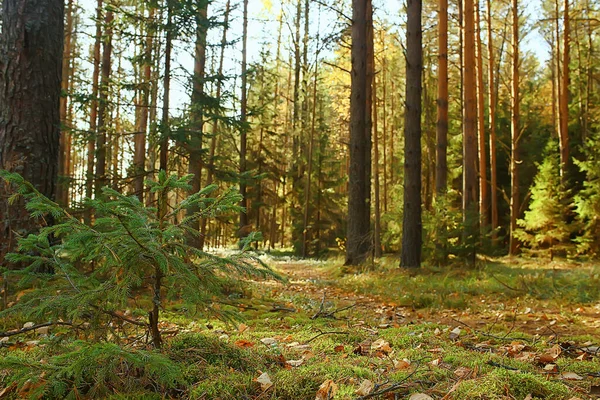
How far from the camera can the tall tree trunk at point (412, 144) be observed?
1099 cm

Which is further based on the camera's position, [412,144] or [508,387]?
[412,144]

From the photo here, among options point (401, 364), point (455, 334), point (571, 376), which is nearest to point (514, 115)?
point (455, 334)

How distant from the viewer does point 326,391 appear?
2.19m

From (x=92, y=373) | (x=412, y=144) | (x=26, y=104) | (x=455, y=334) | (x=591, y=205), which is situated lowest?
(x=455, y=334)

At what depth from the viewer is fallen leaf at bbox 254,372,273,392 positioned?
2.26 metres

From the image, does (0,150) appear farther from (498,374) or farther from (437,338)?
(498,374)

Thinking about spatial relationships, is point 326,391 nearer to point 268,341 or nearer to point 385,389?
point 385,389

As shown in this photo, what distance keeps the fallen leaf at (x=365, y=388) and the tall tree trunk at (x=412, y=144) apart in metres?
8.93

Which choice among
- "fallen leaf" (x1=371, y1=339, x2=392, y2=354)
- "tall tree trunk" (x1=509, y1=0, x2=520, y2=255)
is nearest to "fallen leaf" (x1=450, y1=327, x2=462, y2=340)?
"fallen leaf" (x1=371, y1=339, x2=392, y2=354)

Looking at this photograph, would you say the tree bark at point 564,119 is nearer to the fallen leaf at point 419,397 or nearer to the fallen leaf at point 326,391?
the fallen leaf at point 419,397

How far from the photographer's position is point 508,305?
691 centimetres

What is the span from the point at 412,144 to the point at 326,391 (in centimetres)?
970

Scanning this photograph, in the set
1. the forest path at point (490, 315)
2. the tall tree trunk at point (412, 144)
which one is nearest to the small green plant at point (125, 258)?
the forest path at point (490, 315)

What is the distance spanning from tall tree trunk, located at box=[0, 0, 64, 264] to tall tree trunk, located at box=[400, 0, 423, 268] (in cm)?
795
